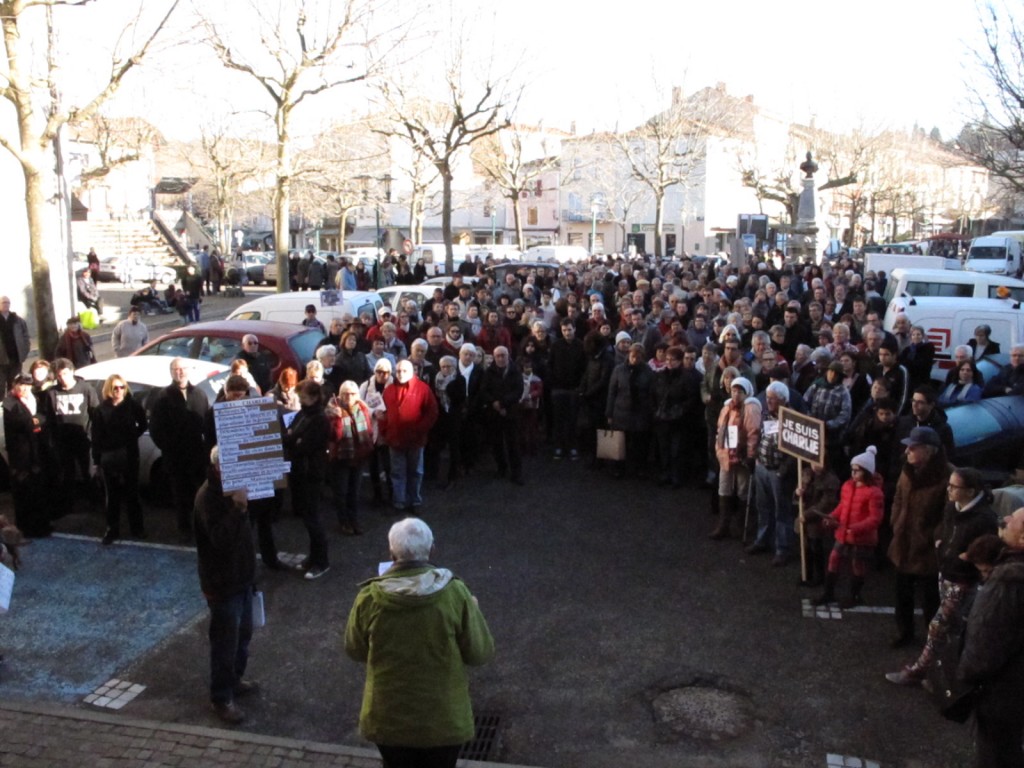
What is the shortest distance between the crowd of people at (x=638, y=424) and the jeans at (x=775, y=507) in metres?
0.02

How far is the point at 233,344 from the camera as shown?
12055 mm

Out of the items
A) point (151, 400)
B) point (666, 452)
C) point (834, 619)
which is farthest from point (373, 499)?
point (834, 619)

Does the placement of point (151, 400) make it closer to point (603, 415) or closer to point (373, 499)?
point (373, 499)

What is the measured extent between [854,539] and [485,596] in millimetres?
3013

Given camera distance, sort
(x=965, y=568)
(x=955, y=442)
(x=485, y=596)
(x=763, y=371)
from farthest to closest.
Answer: (x=763, y=371) → (x=955, y=442) → (x=485, y=596) → (x=965, y=568)

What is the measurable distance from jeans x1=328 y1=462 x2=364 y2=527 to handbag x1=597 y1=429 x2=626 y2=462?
3.17m

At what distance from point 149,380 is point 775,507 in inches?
266

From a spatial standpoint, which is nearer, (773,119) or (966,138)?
(966,138)

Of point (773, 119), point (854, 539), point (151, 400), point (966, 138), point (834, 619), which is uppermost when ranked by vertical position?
point (773, 119)

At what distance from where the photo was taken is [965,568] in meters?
5.78

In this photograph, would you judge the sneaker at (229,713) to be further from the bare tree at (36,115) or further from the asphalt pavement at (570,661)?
the bare tree at (36,115)

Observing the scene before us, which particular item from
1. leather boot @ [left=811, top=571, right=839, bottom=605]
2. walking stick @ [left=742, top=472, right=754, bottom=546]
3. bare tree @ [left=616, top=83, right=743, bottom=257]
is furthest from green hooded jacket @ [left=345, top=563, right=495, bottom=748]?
bare tree @ [left=616, top=83, right=743, bottom=257]

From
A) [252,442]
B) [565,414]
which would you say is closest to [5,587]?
[252,442]

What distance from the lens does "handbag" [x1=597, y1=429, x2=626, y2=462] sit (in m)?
11.1
